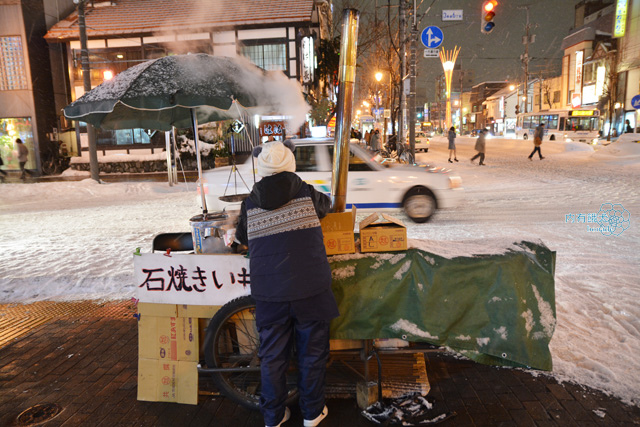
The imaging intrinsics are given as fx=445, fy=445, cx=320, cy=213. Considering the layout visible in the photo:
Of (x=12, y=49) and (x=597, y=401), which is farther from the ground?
(x=12, y=49)

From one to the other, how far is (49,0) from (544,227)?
27.9 m

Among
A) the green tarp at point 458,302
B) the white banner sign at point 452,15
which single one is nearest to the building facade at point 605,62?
the white banner sign at point 452,15

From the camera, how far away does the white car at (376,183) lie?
29.6ft

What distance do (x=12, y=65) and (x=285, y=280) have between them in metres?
27.2

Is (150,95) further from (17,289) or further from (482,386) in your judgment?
(482,386)

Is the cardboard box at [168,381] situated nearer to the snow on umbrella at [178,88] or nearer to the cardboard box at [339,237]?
the cardboard box at [339,237]

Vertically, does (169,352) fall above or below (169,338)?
below

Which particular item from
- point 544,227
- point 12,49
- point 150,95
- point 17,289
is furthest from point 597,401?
point 12,49

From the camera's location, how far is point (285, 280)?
280cm

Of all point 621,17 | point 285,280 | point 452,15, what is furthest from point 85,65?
point 621,17

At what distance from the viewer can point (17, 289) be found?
6098 mm

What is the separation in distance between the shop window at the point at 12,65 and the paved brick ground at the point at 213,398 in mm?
24368

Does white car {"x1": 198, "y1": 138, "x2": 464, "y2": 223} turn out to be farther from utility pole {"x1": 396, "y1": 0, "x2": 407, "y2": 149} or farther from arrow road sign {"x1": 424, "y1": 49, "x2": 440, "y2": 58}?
utility pole {"x1": 396, "y1": 0, "x2": 407, "y2": 149}

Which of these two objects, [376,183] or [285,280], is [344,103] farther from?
[376,183]
